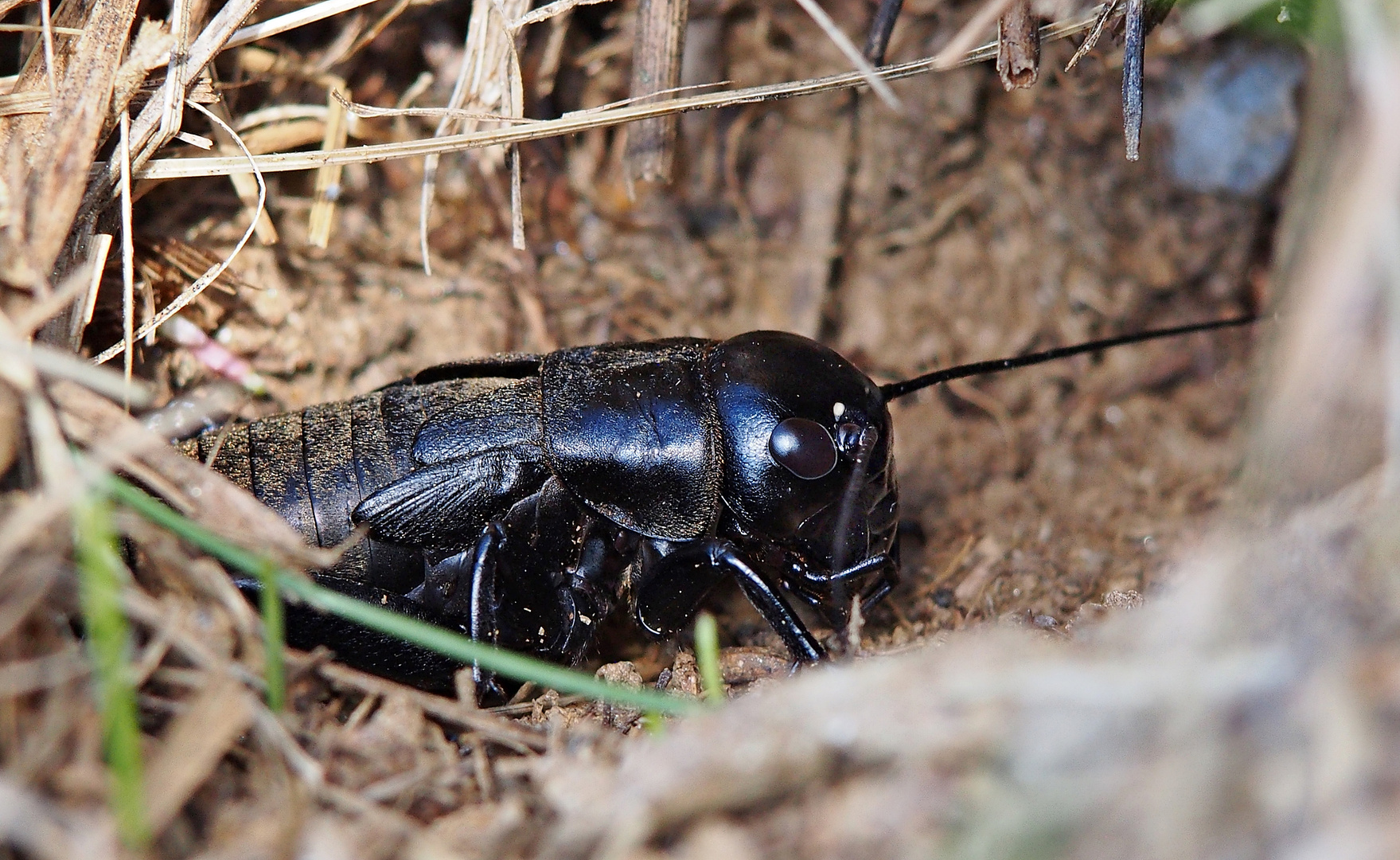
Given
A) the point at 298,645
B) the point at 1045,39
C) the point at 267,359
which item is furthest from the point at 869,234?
the point at 298,645

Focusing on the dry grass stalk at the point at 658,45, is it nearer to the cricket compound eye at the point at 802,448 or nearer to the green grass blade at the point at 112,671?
the cricket compound eye at the point at 802,448

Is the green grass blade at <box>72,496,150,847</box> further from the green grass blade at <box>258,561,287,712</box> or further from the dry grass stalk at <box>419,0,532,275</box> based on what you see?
the dry grass stalk at <box>419,0,532,275</box>

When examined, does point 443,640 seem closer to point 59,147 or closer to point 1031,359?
point 59,147

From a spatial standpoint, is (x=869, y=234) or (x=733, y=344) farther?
(x=869, y=234)

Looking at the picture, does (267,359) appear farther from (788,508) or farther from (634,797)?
(634,797)

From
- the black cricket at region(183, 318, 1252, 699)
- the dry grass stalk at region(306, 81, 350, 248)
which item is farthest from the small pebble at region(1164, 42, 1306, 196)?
the dry grass stalk at region(306, 81, 350, 248)

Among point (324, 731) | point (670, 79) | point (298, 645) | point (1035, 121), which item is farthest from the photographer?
point (1035, 121)

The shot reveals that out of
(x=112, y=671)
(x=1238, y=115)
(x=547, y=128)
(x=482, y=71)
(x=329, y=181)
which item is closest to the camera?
(x=112, y=671)

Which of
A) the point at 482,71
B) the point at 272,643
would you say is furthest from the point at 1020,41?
the point at 272,643
